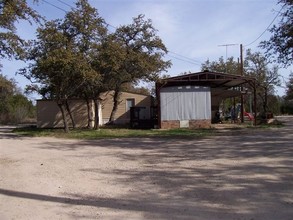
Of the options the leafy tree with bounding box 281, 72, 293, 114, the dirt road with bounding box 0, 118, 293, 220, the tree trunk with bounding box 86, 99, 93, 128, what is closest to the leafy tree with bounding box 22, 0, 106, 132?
the tree trunk with bounding box 86, 99, 93, 128

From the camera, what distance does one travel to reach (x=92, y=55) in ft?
88.7

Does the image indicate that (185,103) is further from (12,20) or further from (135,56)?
(12,20)

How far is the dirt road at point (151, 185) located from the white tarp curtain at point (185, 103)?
55.3ft

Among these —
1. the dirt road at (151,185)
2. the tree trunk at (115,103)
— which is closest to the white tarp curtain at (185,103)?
the tree trunk at (115,103)

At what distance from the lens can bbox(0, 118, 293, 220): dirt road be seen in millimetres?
6961

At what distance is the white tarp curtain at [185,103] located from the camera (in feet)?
105

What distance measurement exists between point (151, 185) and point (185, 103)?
76.4 ft

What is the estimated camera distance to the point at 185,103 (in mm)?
32250

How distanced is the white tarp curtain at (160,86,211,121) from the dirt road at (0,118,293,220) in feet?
55.3

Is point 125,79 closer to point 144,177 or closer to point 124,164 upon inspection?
point 124,164

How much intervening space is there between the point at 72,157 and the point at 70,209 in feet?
25.2

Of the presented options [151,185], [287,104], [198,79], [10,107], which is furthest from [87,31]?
[287,104]

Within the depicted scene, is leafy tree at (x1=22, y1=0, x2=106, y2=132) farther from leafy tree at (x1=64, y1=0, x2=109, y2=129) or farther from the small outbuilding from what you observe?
the small outbuilding

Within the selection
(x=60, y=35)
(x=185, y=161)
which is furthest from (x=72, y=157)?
(x=60, y=35)
